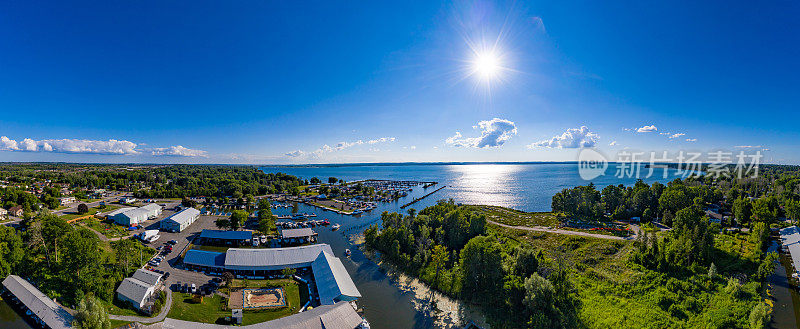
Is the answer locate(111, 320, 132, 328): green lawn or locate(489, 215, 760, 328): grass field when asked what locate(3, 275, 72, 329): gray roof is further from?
locate(489, 215, 760, 328): grass field

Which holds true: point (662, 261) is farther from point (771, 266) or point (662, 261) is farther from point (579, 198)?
point (579, 198)

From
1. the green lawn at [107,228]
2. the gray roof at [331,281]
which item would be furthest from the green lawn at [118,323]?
the green lawn at [107,228]

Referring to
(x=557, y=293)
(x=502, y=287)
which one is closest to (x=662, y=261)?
(x=557, y=293)

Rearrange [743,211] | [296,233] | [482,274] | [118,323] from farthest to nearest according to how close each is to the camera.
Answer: [743,211] < [296,233] < [482,274] < [118,323]

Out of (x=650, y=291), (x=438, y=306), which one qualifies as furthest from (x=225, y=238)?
(x=650, y=291)

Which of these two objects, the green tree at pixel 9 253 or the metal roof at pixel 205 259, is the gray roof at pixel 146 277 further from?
the green tree at pixel 9 253

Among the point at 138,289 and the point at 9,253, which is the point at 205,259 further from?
the point at 9,253
